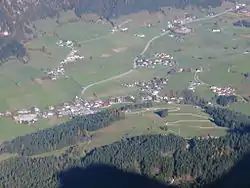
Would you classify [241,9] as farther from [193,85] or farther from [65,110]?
[65,110]

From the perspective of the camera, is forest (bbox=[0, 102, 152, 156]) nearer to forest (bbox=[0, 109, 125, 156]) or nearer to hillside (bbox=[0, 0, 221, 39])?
forest (bbox=[0, 109, 125, 156])

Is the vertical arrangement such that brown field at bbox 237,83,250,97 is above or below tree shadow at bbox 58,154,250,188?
below

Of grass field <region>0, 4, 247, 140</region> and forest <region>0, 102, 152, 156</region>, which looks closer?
forest <region>0, 102, 152, 156</region>

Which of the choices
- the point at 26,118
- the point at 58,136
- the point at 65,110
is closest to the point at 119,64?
the point at 65,110

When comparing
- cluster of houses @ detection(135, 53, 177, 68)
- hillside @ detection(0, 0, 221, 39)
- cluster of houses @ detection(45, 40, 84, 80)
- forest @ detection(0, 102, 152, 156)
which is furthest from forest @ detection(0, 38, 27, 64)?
forest @ detection(0, 102, 152, 156)

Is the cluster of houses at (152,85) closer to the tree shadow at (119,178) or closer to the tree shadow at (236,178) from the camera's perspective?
the tree shadow at (119,178)

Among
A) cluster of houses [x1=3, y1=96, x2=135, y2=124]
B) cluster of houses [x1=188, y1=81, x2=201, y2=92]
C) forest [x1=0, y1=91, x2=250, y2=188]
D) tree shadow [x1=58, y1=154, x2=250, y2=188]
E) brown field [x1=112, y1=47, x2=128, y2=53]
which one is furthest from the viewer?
brown field [x1=112, y1=47, x2=128, y2=53]
